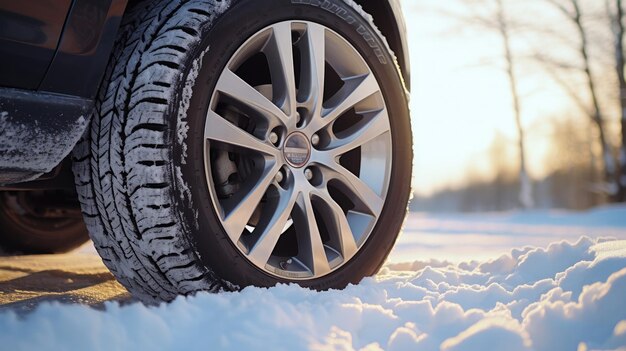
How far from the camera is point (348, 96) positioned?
7.22 ft

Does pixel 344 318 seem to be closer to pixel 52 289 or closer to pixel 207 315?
pixel 207 315

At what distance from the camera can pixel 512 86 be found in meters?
14.8

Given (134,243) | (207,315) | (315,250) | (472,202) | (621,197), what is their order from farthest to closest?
(472,202)
(621,197)
(315,250)
(134,243)
(207,315)

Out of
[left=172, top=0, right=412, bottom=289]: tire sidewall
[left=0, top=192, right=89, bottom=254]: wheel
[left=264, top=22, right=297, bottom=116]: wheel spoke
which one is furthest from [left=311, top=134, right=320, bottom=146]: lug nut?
[left=0, top=192, right=89, bottom=254]: wheel

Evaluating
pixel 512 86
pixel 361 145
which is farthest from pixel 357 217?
pixel 512 86

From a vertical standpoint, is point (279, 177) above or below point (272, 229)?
above

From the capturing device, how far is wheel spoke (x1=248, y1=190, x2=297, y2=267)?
1.89 metres

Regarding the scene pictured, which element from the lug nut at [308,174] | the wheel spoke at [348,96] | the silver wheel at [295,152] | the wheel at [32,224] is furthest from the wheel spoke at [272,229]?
the wheel at [32,224]

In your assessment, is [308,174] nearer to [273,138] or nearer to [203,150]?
[273,138]

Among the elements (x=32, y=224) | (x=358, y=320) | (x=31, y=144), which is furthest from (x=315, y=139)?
(x=32, y=224)

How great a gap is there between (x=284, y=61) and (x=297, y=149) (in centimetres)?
31

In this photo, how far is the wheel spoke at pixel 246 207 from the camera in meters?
1.83

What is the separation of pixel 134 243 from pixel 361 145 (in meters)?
1.00

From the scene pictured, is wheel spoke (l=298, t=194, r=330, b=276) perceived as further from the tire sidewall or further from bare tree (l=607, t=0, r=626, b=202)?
bare tree (l=607, t=0, r=626, b=202)
